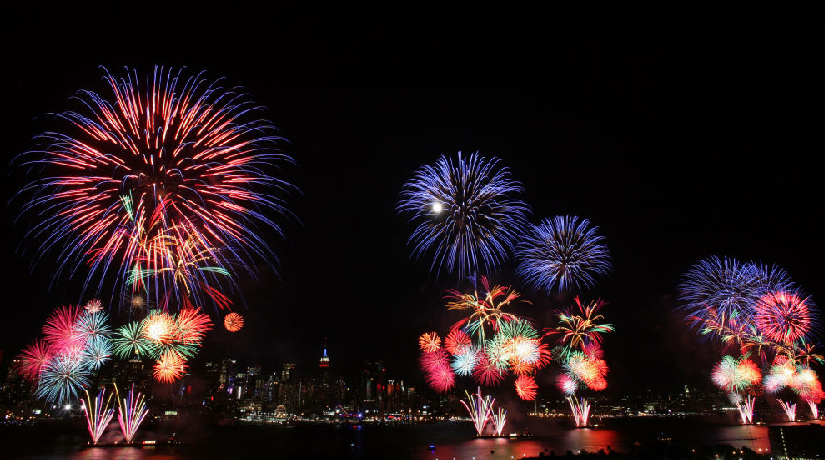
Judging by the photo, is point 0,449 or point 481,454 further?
point 0,449

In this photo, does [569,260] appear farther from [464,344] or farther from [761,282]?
[761,282]

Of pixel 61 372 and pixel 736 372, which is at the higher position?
pixel 61 372

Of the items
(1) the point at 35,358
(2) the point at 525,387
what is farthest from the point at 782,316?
(1) the point at 35,358

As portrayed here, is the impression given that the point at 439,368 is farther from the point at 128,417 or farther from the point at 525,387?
the point at 128,417

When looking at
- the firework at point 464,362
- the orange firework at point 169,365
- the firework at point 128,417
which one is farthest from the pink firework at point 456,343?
the firework at point 128,417

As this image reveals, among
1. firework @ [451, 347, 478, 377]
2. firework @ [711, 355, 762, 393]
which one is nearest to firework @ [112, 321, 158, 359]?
firework @ [451, 347, 478, 377]

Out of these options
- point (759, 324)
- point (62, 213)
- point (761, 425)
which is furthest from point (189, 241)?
point (761, 425)
